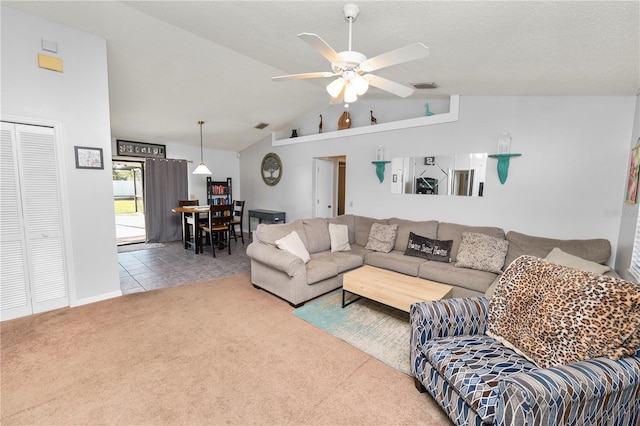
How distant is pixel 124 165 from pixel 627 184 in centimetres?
866

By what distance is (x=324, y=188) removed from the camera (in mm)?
6035

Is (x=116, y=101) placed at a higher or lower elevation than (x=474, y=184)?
higher

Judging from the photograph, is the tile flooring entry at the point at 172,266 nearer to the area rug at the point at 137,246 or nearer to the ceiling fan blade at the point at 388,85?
the area rug at the point at 137,246

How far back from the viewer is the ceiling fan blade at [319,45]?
145cm

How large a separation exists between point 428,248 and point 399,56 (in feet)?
8.74

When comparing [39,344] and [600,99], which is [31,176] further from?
[600,99]

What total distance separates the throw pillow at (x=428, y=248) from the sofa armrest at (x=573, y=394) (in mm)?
2219

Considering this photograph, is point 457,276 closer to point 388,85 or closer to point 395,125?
point 388,85

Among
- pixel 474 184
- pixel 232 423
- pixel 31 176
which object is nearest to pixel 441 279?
pixel 474 184

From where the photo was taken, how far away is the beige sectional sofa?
2949 millimetres

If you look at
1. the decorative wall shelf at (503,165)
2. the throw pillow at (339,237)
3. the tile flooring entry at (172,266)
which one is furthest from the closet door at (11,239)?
the decorative wall shelf at (503,165)

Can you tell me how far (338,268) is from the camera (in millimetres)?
3484

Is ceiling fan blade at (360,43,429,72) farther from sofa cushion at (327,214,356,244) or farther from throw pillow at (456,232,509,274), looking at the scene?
sofa cushion at (327,214,356,244)

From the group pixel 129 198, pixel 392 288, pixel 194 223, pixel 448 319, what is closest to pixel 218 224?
pixel 194 223
